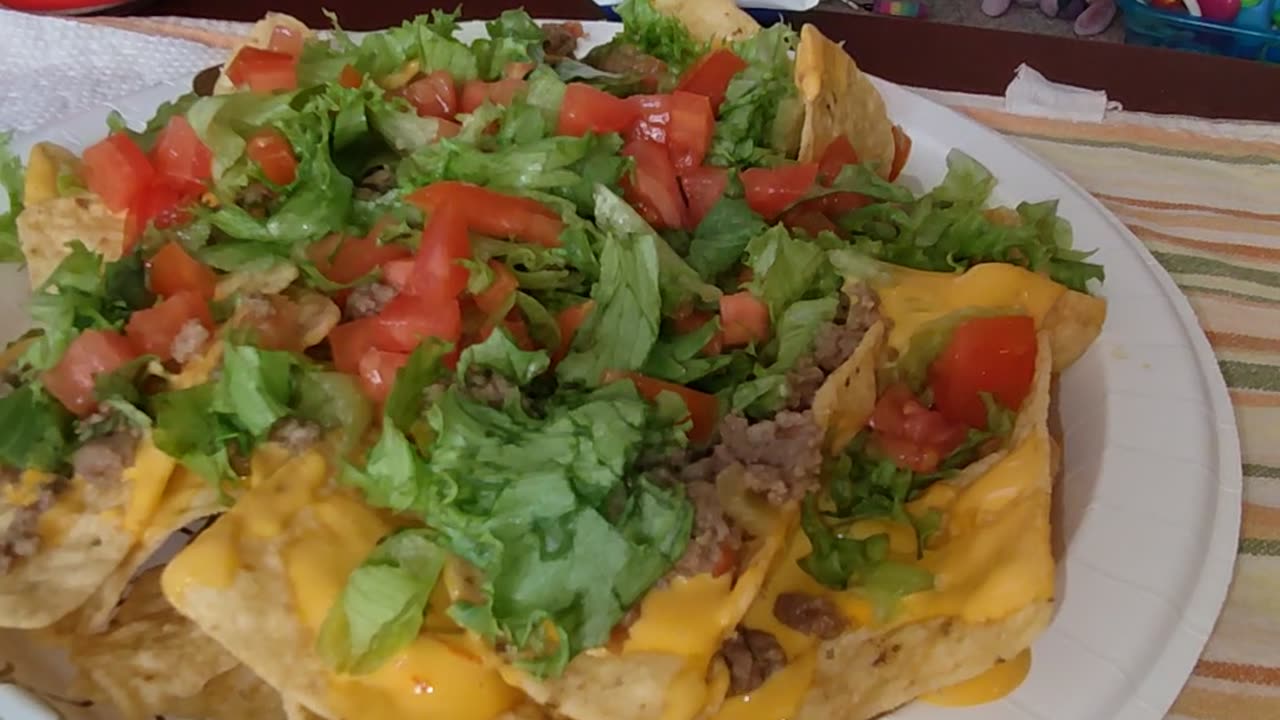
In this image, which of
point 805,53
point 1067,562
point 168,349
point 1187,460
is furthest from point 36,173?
point 1187,460

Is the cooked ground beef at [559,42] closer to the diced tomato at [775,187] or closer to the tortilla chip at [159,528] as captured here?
the diced tomato at [775,187]

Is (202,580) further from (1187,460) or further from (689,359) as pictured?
(1187,460)

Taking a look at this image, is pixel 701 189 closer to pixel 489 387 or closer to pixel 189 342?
pixel 489 387

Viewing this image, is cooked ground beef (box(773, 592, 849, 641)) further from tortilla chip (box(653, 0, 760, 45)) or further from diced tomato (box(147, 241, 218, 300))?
tortilla chip (box(653, 0, 760, 45))

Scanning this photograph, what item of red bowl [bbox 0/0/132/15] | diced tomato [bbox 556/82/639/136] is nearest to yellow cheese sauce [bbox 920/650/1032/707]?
diced tomato [bbox 556/82/639/136]

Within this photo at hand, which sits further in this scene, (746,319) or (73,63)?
(73,63)

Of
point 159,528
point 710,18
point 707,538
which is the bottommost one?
point 159,528

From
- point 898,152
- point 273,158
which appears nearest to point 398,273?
point 273,158
